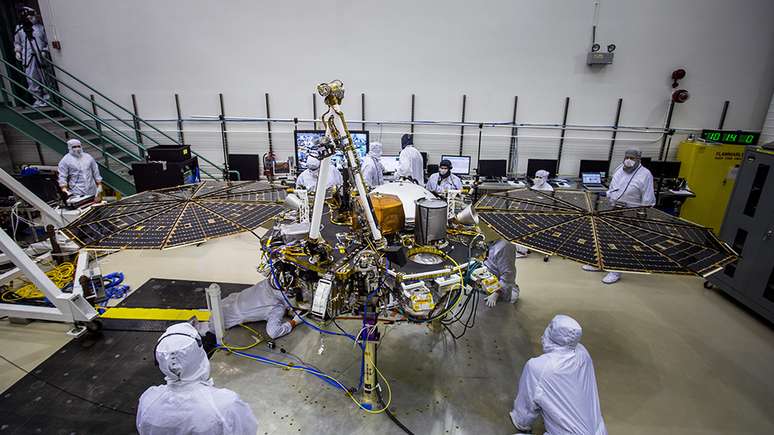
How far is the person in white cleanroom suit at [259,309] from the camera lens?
3949 millimetres

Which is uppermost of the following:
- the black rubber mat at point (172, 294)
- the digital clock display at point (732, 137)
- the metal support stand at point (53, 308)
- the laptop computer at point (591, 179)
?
the digital clock display at point (732, 137)

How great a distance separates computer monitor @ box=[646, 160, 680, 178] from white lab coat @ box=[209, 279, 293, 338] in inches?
258

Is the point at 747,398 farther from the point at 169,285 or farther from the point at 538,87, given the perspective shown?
the point at 169,285

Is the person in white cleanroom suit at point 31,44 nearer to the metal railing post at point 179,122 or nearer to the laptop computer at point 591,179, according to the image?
the metal railing post at point 179,122

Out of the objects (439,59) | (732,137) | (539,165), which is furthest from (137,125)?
(732,137)

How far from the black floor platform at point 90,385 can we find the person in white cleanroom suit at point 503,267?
11.9 ft

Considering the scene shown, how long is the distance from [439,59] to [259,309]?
5432mm

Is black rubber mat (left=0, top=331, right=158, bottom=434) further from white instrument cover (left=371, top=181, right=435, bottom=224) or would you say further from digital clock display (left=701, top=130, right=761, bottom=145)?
digital clock display (left=701, top=130, right=761, bottom=145)

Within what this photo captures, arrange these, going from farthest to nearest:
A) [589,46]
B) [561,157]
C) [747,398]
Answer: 1. [561,157]
2. [589,46]
3. [747,398]

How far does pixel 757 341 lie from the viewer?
4.09 meters

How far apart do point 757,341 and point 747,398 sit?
1.16m

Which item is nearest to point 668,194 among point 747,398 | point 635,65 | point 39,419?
point 635,65

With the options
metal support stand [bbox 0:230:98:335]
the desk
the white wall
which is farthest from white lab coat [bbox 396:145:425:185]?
metal support stand [bbox 0:230:98:335]

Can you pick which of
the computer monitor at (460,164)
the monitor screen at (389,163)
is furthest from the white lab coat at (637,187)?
the monitor screen at (389,163)
